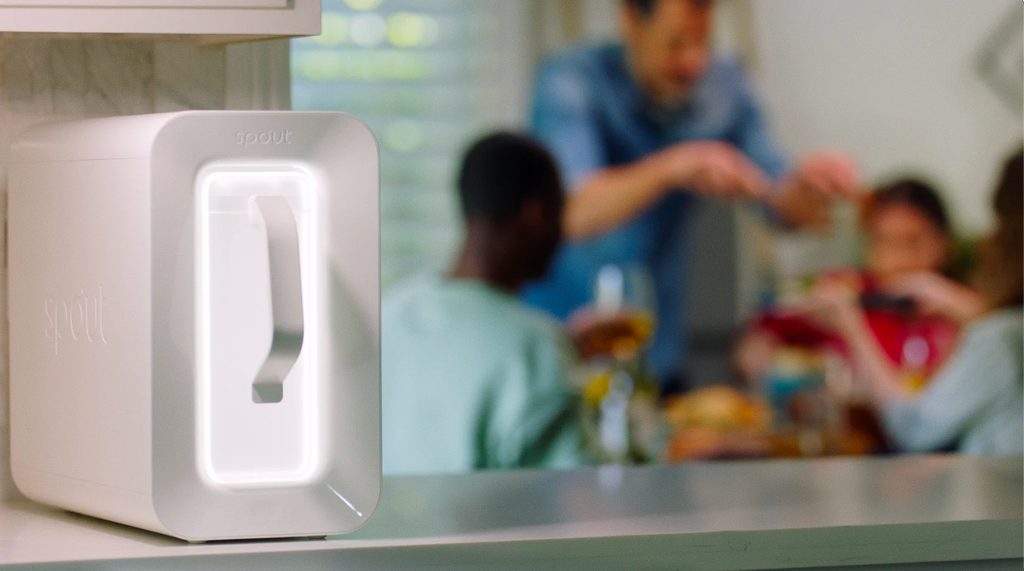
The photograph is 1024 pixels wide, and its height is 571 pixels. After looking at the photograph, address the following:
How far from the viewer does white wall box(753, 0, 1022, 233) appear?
302 cm

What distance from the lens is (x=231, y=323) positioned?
77 centimetres

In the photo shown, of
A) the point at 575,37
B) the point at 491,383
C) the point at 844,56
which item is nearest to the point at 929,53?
the point at 844,56

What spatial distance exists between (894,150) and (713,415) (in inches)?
32.3

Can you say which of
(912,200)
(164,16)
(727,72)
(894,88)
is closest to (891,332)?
(912,200)

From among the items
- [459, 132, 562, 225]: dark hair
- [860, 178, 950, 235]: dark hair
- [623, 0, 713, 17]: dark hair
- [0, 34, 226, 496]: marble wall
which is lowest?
[860, 178, 950, 235]: dark hair

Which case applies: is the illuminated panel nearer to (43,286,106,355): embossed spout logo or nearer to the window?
(43,286,106,355): embossed spout logo

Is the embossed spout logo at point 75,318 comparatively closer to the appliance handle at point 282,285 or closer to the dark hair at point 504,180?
the appliance handle at point 282,285

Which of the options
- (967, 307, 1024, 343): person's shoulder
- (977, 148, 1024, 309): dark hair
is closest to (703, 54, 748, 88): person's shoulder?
(977, 148, 1024, 309): dark hair

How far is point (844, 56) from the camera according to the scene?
3.07m

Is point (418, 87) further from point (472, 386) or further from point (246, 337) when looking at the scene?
point (246, 337)

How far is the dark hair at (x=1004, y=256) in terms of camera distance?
118 inches

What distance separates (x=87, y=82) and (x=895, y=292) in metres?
2.39

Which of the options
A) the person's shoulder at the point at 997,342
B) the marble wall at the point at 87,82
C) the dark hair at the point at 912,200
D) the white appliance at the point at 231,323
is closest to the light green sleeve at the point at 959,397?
the person's shoulder at the point at 997,342

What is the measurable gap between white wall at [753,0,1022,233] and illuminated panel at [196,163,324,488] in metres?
2.38
